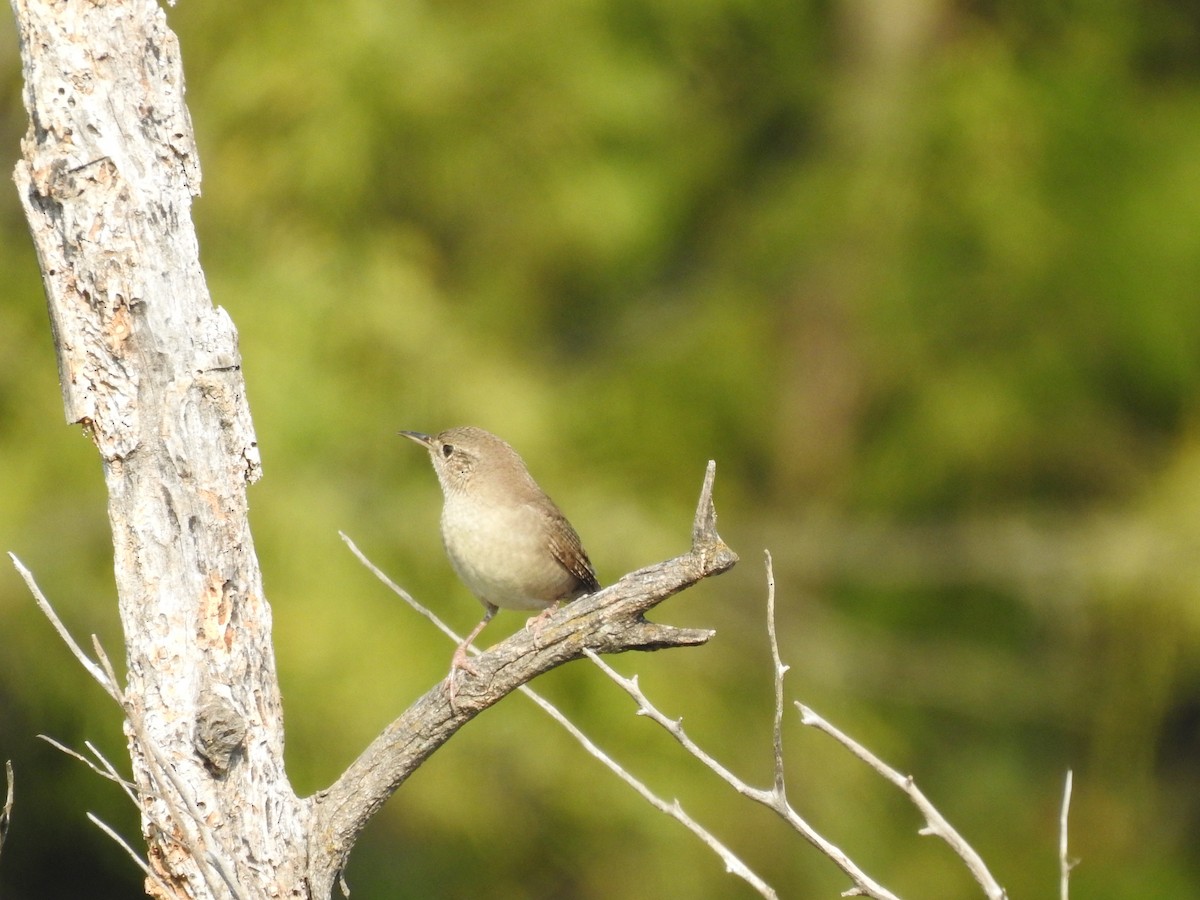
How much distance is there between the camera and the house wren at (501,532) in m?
4.31

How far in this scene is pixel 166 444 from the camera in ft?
9.08

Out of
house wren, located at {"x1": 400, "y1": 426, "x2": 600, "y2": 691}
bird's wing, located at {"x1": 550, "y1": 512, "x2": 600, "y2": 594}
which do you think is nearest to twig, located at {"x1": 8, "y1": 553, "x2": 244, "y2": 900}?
house wren, located at {"x1": 400, "y1": 426, "x2": 600, "y2": 691}

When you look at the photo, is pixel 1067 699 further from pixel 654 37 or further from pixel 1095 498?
pixel 654 37

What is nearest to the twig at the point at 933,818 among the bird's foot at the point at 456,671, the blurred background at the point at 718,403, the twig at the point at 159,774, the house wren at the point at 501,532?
the bird's foot at the point at 456,671

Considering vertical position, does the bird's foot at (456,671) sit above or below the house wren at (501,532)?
below

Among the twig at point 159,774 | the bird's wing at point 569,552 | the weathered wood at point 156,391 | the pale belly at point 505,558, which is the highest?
the bird's wing at point 569,552

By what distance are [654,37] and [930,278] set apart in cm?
201

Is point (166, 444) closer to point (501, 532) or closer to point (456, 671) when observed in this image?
point (456, 671)

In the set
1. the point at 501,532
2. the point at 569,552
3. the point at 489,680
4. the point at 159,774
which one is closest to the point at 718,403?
the point at 569,552

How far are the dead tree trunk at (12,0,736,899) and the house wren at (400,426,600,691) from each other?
4.43 feet

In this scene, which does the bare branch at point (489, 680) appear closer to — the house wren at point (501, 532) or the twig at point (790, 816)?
the twig at point (790, 816)

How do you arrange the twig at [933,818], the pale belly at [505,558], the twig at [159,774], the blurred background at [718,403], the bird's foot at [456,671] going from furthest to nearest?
the blurred background at [718,403], the pale belly at [505,558], the bird's foot at [456,671], the twig at [159,774], the twig at [933,818]

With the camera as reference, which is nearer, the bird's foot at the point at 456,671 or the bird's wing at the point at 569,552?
the bird's foot at the point at 456,671

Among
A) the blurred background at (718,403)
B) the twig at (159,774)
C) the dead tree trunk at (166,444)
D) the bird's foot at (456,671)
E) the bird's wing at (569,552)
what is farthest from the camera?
the blurred background at (718,403)
